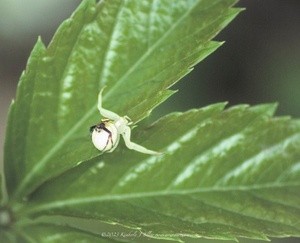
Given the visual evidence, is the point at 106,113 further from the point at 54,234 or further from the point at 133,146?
the point at 54,234

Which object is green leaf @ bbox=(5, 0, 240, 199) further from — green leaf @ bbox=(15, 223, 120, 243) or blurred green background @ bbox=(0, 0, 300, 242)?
blurred green background @ bbox=(0, 0, 300, 242)

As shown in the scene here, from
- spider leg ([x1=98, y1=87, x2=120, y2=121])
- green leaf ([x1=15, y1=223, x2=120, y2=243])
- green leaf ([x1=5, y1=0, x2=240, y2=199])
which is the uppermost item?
green leaf ([x1=5, y1=0, x2=240, y2=199])

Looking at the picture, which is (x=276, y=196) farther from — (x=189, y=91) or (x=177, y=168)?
(x=189, y=91)

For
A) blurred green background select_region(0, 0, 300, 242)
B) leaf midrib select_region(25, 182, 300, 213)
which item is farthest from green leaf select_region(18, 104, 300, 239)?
blurred green background select_region(0, 0, 300, 242)

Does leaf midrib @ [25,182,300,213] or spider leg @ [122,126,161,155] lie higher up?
spider leg @ [122,126,161,155]

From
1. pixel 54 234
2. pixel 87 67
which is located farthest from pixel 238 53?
pixel 54 234

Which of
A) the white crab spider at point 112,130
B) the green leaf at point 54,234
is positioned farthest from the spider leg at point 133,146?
the green leaf at point 54,234
